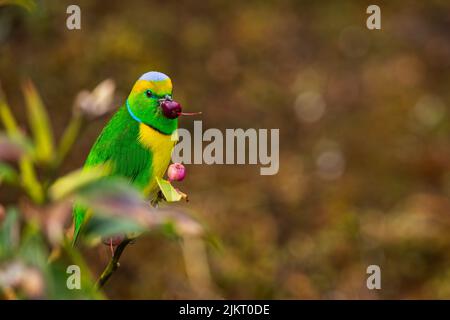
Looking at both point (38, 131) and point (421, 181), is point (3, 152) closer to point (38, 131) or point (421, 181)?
point (38, 131)

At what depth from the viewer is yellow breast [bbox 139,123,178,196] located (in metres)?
1.11

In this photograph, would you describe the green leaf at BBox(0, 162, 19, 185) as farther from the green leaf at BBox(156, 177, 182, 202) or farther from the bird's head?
the bird's head

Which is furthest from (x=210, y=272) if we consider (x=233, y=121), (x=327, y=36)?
(x=327, y=36)

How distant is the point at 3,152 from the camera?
2.15 ft

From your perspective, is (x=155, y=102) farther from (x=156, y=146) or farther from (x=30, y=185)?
(x=30, y=185)

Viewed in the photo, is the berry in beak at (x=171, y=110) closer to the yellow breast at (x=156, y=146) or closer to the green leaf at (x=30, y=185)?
the yellow breast at (x=156, y=146)

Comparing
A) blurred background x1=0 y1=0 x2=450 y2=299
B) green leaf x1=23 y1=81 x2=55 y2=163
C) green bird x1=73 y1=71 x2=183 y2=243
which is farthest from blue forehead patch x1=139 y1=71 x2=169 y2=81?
blurred background x1=0 y1=0 x2=450 y2=299

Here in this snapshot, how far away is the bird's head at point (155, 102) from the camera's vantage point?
1.02 m

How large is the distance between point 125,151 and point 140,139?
31mm

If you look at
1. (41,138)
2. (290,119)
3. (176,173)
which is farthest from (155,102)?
(290,119)

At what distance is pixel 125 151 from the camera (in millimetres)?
1140

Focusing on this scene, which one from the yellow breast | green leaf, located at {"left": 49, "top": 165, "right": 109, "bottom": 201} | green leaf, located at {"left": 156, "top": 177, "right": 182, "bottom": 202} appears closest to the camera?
green leaf, located at {"left": 49, "top": 165, "right": 109, "bottom": 201}

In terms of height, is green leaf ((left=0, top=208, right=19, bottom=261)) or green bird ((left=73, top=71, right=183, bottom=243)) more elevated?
green bird ((left=73, top=71, right=183, bottom=243))
